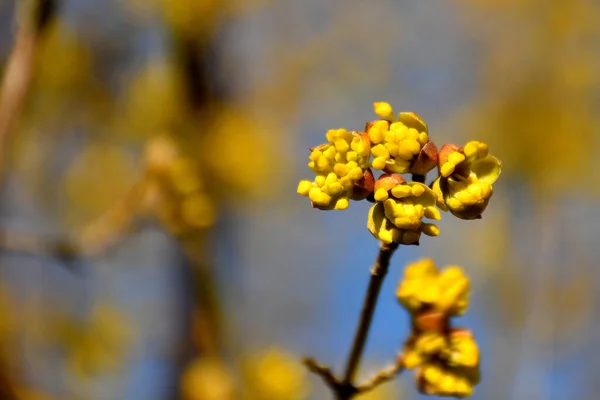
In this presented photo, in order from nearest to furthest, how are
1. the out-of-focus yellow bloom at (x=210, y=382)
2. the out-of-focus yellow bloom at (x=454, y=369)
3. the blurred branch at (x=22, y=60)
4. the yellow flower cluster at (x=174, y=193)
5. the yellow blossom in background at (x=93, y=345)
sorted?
1. the out-of-focus yellow bloom at (x=454, y=369)
2. the blurred branch at (x=22, y=60)
3. the yellow flower cluster at (x=174, y=193)
4. the out-of-focus yellow bloom at (x=210, y=382)
5. the yellow blossom in background at (x=93, y=345)

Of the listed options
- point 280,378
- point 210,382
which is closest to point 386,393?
point 280,378

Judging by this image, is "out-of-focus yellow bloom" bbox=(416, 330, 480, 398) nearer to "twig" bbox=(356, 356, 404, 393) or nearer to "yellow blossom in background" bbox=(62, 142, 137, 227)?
"twig" bbox=(356, 356, 404, 393)

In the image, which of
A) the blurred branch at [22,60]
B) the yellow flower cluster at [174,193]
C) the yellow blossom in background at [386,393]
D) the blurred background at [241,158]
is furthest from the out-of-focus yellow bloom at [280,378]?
the blurred branch at [22,60]

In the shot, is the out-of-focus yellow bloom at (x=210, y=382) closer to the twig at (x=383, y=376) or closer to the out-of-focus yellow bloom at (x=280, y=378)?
the out-of-focus yellow bloom at (x=280, y=378)

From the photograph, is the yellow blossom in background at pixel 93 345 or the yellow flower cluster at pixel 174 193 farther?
the yellow blossom in background at pixel 93 345

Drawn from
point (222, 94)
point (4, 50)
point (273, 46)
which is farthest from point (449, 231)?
point (4, 50)

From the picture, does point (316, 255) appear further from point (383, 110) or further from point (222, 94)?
point (383, 110)

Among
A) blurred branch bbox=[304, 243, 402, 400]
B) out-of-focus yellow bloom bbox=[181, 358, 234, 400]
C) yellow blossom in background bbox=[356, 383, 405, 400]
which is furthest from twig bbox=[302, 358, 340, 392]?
yellow blossom in background bbox=[356, 383, 405, 400]
